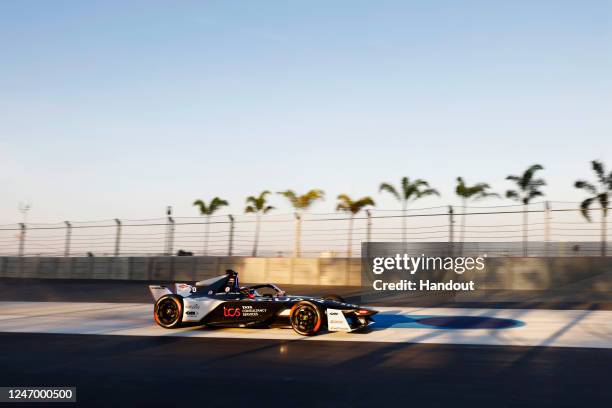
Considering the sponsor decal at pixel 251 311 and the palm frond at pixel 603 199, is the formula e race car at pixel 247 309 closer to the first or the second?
the sponsor decal at pixel 251 311

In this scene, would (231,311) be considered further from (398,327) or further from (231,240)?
(231,240)

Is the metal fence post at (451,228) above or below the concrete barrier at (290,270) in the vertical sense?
above

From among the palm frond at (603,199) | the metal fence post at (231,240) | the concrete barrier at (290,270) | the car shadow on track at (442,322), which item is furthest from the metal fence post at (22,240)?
the palm frond at (603,199)

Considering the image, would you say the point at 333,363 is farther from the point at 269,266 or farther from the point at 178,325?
the point at 269,266

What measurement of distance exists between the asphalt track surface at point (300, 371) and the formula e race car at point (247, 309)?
53 cm

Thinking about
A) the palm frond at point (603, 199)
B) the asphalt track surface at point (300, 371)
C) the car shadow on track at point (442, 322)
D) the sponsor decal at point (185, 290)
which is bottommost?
the asphalt track surface at point (300, 371)

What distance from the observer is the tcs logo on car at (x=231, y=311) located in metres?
11.1

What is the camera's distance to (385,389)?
6406 mm

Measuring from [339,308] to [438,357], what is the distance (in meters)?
2.57

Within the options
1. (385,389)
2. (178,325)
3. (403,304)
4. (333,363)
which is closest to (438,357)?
(333,363)

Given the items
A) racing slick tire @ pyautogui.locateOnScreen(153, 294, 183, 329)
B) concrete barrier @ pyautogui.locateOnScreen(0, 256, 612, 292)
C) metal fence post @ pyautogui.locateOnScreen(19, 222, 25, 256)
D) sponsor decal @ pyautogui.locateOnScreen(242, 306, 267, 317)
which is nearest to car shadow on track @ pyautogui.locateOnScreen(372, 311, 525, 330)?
sponsor decal @ pyautogui.locateOnScreen(242, 306, 267, 317)

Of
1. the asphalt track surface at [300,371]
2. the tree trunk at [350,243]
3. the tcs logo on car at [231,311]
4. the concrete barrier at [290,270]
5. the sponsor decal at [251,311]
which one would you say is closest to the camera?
the asphalt track surface at [300,371]
